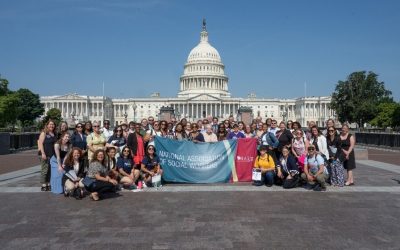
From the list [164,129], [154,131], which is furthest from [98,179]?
[164,129]

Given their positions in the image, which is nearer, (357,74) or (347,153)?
(347,153)

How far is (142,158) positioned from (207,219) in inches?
194

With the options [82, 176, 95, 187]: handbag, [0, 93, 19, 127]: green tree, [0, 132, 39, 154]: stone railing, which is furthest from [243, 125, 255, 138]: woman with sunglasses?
[0, 93, 19, 127]: green tree

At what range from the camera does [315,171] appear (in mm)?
12547

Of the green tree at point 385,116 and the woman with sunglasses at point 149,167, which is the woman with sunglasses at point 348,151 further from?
the green tree at point 385,116

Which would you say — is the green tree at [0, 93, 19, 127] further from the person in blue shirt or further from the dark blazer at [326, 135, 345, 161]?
the dark blazer at [326, 135, 345, 161]

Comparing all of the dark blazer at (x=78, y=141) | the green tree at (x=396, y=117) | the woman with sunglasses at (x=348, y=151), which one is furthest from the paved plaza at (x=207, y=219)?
the green tree at (x=396, y=117)

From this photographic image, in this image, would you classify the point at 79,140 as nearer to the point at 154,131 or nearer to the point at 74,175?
the point at 74,175

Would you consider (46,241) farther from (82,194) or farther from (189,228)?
(82,194)

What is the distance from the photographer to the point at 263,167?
516 inches

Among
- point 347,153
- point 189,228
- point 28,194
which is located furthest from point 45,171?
point 347,153

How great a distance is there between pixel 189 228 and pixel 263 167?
559 centimetres

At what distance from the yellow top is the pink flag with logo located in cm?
99

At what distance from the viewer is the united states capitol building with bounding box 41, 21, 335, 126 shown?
135 m
